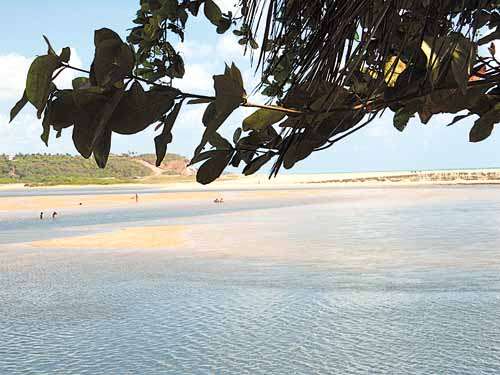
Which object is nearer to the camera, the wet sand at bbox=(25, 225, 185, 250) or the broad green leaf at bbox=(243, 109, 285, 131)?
the broad green leaf at bbox=(243, 109, 285, 131)

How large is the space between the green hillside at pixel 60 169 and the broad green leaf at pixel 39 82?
9379cm

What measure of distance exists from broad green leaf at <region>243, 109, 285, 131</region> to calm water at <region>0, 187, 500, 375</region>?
5.66 meters

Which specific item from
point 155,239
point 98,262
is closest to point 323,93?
point 98,262

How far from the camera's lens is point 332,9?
1.02m

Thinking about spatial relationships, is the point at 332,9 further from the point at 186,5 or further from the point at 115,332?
the point at 115,332

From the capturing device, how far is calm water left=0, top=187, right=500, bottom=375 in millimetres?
6941

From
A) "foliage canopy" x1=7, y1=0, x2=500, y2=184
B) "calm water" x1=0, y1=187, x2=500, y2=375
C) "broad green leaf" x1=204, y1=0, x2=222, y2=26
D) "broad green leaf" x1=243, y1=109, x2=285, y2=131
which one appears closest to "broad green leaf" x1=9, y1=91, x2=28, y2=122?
"foliage canopy" x1=7, y1=0, x2=500, y2=184

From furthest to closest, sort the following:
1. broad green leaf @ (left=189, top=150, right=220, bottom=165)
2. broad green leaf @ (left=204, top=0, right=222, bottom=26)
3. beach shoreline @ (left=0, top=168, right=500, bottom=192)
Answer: beach shoreline @ (left=0, top=168, right=500, bottom=192), broad green leaf @ (left=204, top=0, right=222, bottom=26), broad green leaf @ (left=189, top=150, right=220, bottom=165)

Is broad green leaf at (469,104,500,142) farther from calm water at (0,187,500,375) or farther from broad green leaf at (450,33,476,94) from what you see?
calm water at (0,187,500,375)

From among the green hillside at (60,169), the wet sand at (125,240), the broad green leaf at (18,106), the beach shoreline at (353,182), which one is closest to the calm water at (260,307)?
the wet sand at (125,240)

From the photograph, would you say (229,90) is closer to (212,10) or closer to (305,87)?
(305,87)

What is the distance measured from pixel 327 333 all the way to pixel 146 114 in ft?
22.9

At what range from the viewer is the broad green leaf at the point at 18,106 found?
0.98m

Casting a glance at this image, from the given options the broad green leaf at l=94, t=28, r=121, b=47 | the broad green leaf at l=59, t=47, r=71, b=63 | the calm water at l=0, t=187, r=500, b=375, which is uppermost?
the broad green leaf at l=94, t=28, r=121, b=47
